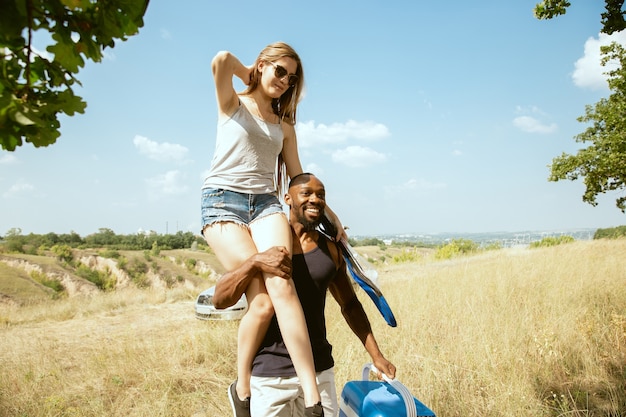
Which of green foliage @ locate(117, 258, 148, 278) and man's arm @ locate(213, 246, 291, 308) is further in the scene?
green foliage @ locate(117, 258, 148, 278)

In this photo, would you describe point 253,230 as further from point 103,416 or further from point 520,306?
point 520,306

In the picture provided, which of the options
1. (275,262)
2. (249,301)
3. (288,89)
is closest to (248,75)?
(288,89)

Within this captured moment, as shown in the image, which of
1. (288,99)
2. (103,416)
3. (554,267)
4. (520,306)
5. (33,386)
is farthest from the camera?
(554,267)

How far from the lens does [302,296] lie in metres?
2.25

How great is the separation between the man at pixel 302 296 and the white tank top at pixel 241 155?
21 centimetres

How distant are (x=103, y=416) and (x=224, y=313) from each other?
13.1ft

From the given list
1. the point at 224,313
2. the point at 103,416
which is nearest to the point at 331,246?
the point at 103,416

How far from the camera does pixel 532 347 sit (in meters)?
4.47

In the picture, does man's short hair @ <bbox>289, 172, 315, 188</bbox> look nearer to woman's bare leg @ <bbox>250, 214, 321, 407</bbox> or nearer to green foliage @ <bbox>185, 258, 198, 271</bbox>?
woman's bare leg @ <bbox>250, 214, 321, 407</bbox>

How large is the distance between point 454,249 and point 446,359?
2073cm

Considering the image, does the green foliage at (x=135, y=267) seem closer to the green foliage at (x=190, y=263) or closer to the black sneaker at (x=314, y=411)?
the green foliage at (x=190, y=263)

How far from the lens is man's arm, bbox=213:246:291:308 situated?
2.01 metres

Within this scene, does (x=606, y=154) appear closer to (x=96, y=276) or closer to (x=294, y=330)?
(x=294, y=330)

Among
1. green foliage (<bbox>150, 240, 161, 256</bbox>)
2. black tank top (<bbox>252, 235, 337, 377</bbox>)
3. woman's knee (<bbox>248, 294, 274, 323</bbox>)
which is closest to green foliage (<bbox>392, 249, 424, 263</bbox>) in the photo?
black tank top (<bbox>252, 235, 337, 377</bbox>)
